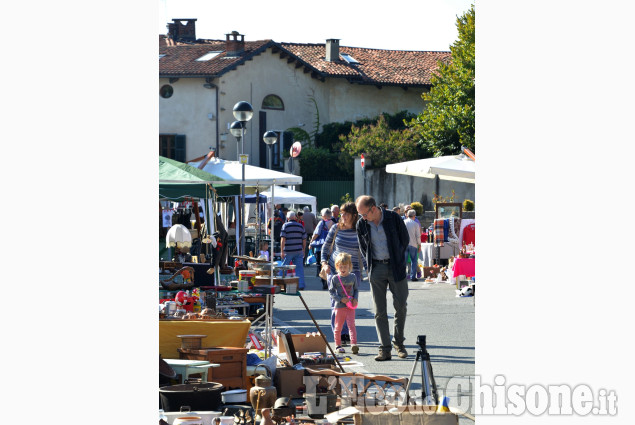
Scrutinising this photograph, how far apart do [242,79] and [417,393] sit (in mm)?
35192

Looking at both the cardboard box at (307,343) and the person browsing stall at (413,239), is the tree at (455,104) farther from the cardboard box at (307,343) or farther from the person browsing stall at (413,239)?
the cardboard box at (307,343)

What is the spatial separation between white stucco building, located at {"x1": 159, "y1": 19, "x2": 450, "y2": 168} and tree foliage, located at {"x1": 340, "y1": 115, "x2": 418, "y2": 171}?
6.18 m

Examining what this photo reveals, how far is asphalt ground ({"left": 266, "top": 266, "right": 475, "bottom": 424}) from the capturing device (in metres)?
9.45

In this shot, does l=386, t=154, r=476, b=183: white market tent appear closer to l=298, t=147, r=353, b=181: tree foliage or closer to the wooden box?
the wooden box

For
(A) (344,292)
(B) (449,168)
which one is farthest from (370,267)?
(B) (449,168)

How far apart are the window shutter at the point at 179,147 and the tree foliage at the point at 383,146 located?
7.68 metres

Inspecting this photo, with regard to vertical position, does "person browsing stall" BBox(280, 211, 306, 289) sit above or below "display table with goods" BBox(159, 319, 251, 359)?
above

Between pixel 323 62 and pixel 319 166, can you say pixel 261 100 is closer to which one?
pixel 323 62

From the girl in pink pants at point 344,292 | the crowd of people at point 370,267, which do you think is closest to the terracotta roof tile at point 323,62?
the crowd of people at point 370,267

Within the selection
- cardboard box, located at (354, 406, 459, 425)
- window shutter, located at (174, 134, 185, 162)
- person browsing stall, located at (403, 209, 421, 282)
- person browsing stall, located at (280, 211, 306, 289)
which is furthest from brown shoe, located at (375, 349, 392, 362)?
window shutter, located at (174, 134, 185, 162)

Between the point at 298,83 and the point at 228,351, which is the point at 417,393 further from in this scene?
the point at 298,83

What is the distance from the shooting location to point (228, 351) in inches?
337

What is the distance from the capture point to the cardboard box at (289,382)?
27.7 ft

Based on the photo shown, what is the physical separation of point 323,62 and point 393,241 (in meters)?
36.9
